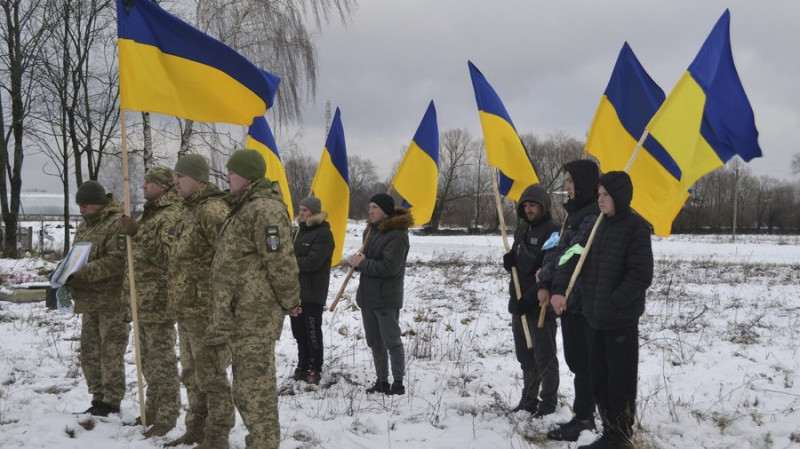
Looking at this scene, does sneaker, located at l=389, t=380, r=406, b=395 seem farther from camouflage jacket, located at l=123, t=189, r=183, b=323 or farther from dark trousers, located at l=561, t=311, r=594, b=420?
camouflage jacket, located at l=123, t=189, r=183, b=323

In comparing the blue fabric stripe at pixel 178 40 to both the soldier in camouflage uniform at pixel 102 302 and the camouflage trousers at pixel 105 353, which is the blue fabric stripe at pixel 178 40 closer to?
the soldier in camouflage uniform at pixel 102 302

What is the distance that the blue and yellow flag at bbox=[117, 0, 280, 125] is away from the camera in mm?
4465

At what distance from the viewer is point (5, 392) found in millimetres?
5305

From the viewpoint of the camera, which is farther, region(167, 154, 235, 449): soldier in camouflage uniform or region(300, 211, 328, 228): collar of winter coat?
region(300, 211, 328, 228): collar of winter coat

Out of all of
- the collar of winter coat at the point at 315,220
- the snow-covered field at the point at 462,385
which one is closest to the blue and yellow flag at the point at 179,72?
the collar of winter coat at the point at 315,220

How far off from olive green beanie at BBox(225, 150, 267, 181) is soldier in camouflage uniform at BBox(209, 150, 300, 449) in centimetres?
19

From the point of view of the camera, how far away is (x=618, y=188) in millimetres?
3957

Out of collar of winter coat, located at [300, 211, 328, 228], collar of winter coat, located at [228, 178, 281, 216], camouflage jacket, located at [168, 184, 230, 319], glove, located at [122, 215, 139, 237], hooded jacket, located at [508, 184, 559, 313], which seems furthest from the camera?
collar of winter coat, located at [300, 211, 328, 228]

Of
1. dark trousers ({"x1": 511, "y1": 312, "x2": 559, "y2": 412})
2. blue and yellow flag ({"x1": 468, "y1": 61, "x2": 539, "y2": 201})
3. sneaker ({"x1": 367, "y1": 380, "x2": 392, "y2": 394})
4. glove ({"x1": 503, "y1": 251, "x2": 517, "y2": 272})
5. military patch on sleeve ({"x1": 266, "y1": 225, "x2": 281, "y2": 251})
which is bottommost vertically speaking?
sneaker ({"x1": 367, "y1": 380, "x2": 392, "y2": 394})

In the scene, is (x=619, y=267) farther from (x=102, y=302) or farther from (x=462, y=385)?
(x=102, y=302)

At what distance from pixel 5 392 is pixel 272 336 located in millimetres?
3579

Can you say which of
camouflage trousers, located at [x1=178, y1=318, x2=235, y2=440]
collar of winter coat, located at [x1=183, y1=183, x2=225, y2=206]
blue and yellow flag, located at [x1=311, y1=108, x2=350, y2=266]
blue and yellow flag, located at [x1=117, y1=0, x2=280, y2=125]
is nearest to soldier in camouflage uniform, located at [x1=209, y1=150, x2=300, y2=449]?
camouflage trousers, located at [x1=178, y1=318, x2=235, y2=440]

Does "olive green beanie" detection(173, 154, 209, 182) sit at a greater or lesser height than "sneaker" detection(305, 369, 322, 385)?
greater

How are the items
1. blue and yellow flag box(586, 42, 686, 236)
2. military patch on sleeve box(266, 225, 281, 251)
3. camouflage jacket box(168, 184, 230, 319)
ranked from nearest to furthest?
military patch on sleeve box(266, 225, 281, 251) → camouflage jacket box(168, 184, 230, 319) → blue and yellow flag box(586, 42, 686, 236)
